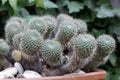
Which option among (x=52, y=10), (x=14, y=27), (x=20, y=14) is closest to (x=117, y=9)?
(x=52, y=10)

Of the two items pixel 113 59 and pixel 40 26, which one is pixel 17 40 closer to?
pixel 40 26

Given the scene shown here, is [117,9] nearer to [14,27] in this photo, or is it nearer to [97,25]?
[97,25]

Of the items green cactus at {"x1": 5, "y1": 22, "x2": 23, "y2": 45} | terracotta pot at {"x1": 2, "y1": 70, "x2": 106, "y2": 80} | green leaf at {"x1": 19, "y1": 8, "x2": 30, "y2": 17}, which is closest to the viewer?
terracotta pot at {"x1": 2, "y1": 70, "x2": 106, "y2": 80}

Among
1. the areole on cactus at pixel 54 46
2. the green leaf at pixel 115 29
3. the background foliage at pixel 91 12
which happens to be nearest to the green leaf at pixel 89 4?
the background foliage at pixel 91 12

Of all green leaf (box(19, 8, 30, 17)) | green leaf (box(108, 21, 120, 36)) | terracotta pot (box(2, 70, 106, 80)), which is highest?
green leaf (box(19, 8, 30, 17))

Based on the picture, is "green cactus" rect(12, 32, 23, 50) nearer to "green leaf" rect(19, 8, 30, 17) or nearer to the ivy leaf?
"green leaf" rect(19, 8, 30, 17)

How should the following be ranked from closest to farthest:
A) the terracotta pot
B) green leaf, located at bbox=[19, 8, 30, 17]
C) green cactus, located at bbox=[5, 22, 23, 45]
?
the terracotta pot, green cactus, located at bbox=[5, 22, 23, 45], green leaf, located at bbox=[19, 8, 30, 17]

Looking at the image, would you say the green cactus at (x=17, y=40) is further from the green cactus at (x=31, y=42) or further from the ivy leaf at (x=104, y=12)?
the ivy leaf at (x=104, y=12)

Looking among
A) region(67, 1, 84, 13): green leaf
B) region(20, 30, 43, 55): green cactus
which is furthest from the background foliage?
region(20, 30, 43, 55): green cactus
